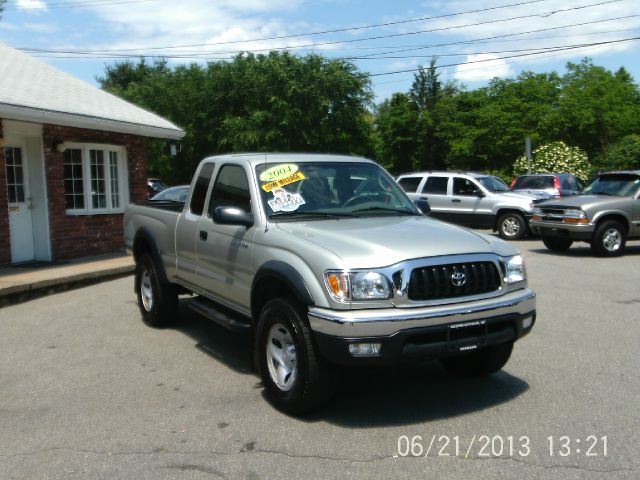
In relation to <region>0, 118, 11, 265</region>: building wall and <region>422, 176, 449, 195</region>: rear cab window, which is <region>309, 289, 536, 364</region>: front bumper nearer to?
<region>0, 118, 11, 265</region>: building wall

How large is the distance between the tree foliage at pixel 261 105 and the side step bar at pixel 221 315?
113ft

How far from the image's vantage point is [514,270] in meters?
4.90

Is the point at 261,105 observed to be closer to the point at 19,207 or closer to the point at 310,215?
the point at 19,207

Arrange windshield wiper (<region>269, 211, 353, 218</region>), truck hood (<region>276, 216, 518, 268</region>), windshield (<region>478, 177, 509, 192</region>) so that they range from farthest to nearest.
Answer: windshield (<region>478, 177, 509, 192</region>)
windshield wiper (<region>269, 211, 353, 218</region>)
truck hood (<region>276, 216, 518, 268</region>)

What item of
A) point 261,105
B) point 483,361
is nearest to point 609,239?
point 483,361

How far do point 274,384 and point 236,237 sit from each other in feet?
4.44

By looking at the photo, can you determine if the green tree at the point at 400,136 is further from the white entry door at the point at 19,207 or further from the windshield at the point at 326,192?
the windshield at the point at 326,192

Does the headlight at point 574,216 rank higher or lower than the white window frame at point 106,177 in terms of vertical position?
lower

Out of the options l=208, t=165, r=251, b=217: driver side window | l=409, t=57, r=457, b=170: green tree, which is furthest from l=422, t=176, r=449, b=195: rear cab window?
l=409, t=57, r=457, b=170: green tree

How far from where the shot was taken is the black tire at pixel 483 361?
5.32 m

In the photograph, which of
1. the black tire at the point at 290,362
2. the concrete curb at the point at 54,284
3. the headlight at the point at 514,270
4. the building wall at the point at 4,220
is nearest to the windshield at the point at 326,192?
the black tire at the point at 290,362

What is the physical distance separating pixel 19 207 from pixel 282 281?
9.06 m

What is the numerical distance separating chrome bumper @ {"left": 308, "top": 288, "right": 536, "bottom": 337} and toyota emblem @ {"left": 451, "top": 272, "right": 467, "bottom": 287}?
140 mm

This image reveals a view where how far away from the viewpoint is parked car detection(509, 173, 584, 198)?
1923 centimetres
